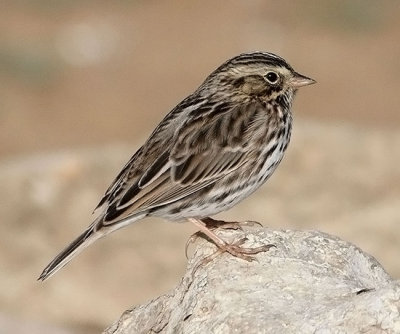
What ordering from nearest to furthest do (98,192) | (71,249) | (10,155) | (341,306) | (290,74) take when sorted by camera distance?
(341,306)
(71,249)
(290,74)
(98,192)
(10,155)

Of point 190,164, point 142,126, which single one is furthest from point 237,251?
point 142,126

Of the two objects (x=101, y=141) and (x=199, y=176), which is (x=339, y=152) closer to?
(x=199, y=176)

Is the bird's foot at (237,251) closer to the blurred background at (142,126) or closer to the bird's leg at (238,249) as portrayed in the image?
the bird's leg at (238,249)

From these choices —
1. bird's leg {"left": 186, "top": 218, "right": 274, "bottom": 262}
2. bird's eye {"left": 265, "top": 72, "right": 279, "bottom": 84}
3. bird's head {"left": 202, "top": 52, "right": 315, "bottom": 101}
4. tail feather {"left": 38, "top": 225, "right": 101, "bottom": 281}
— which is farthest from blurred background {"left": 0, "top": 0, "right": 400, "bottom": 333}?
bird's leg {"left": 186, "top": 218, "right": 274, "bottom": 262}

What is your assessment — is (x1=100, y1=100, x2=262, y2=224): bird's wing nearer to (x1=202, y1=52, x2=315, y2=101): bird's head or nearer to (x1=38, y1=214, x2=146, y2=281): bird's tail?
(x1=38, y1=214, x2=146, y2=281): bird's tail

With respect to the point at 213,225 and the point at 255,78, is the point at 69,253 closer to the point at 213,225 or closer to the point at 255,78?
the point at 213,225

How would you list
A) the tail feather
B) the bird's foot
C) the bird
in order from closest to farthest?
the bird's foot → the tail feather → the bird

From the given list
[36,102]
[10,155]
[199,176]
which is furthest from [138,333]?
[36,102]
